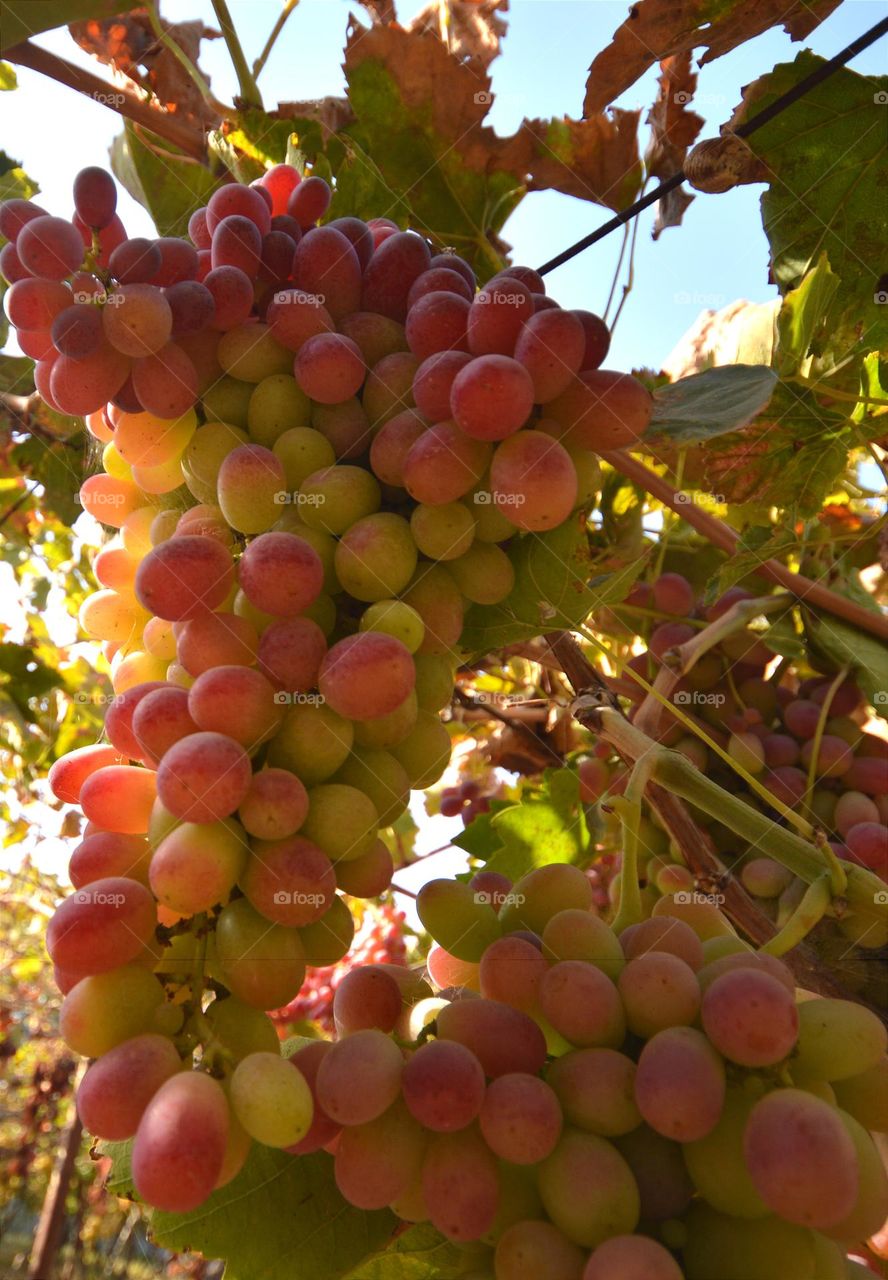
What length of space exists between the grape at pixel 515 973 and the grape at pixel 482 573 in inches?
10.6

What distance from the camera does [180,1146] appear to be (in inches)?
17.8

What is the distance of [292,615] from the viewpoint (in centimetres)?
63

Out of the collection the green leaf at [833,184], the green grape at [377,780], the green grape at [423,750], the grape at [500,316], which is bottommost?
the green grape at [377,780]

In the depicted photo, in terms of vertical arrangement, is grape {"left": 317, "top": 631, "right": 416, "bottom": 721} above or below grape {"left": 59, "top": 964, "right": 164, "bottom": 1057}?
above

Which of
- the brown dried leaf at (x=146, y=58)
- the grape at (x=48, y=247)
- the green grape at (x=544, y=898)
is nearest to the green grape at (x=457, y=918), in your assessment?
the green grape at (x=544, y=898)

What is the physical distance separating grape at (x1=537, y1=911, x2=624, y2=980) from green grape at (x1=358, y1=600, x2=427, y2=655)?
0.22 metres

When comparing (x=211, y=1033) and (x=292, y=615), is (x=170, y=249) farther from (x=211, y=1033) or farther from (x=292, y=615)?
(x=211, y=1033)

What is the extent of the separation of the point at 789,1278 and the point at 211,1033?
356mm

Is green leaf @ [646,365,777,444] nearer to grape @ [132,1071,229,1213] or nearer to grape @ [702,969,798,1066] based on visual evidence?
grape @ [702,969,798,1066]

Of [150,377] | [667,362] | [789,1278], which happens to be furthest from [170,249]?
[667,362]

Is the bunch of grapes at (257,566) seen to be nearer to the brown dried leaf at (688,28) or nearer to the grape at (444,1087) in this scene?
the grape at (444,1087)

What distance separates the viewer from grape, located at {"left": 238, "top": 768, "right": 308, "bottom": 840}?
0.56 m

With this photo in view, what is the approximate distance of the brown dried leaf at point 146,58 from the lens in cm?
116

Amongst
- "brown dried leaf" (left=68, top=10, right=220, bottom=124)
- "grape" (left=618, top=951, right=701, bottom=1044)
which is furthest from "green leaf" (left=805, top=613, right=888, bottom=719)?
"brown dried leaf" (left=68, top=10, right=220, bottom=124)
